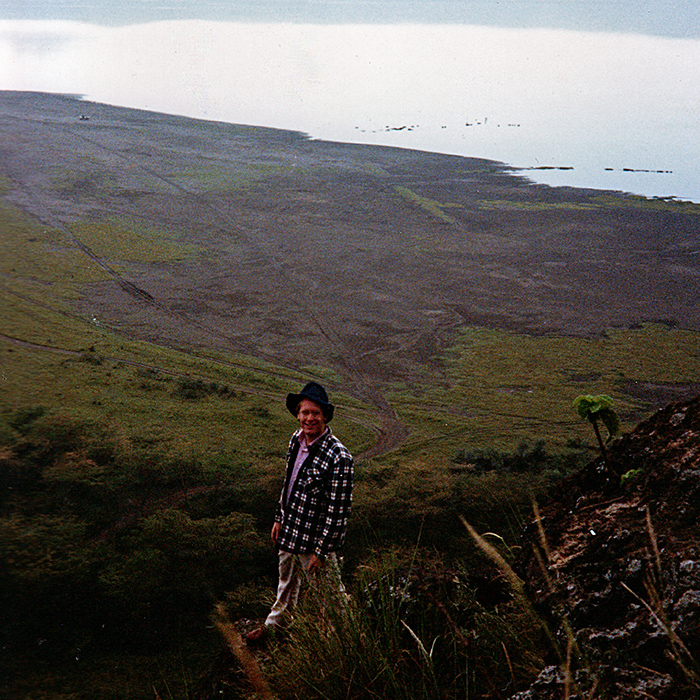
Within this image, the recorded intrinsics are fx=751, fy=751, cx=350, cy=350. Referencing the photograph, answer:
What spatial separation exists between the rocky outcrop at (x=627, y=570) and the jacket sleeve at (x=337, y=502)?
0.95 metres

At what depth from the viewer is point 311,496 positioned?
3963mm

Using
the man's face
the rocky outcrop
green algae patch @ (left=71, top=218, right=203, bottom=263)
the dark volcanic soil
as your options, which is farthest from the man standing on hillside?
green algae patch @ (left=71, top=218, right=203, bottom=263)

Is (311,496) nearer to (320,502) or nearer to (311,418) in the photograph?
(320,502)

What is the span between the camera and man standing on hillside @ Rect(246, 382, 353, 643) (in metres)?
3.89

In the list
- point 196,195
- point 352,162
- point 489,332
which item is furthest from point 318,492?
point 352,162

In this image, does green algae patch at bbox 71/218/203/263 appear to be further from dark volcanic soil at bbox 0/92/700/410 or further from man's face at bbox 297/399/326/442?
man's face at bbox 297/399/326/442

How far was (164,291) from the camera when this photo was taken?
18.2 meters

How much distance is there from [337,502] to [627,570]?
167cm

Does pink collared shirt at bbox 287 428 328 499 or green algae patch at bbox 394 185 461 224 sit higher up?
green algae patch at bbox 394 185 461 224

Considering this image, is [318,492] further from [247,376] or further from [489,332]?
[489,332]

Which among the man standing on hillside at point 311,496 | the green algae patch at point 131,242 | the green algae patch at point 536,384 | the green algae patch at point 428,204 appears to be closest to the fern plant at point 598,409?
the man standing on hillside at point 311,496

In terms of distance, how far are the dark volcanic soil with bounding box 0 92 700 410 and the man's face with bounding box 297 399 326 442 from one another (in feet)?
30.4

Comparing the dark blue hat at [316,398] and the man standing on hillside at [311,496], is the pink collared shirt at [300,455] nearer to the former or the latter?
the man standing on hillside at [311,496]

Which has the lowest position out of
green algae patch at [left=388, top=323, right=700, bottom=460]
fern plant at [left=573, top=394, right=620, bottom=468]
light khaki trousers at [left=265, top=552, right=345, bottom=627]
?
green algae patch at [left=388, top=323, right=700, bottom=460]
